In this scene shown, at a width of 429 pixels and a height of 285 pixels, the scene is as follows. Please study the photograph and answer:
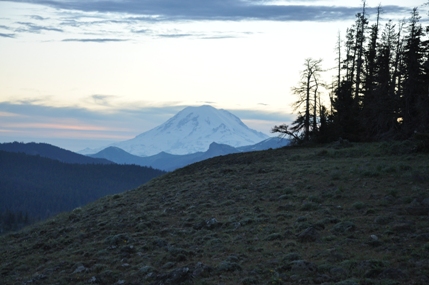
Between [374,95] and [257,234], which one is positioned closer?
[257,234]

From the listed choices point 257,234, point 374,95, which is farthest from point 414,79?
point 257,234

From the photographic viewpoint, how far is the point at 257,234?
17.2 metres

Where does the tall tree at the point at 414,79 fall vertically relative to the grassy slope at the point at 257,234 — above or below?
above

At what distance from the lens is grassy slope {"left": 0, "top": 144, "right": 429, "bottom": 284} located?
517 inches

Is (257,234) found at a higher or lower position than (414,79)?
lower

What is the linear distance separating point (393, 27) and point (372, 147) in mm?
22774

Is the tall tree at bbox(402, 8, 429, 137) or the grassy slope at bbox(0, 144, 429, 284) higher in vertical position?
the tall tree at bbox(402, 8, 429, 137)

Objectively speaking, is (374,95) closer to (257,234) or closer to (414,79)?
(414,79)

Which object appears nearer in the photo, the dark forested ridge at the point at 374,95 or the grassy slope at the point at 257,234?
the grassy slope at the point at 257,234

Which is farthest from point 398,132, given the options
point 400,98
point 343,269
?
point 343,269

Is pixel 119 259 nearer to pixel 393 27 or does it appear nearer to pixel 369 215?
pixel 369 215

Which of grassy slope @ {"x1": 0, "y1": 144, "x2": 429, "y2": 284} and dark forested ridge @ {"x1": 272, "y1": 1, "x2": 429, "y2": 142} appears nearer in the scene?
grassy slope @ {"x1": 0, "y1": 144, "x2": 429, "y2": 284}

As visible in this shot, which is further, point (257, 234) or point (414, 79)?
point (414, 79)

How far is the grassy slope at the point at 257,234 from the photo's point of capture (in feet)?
43.1
